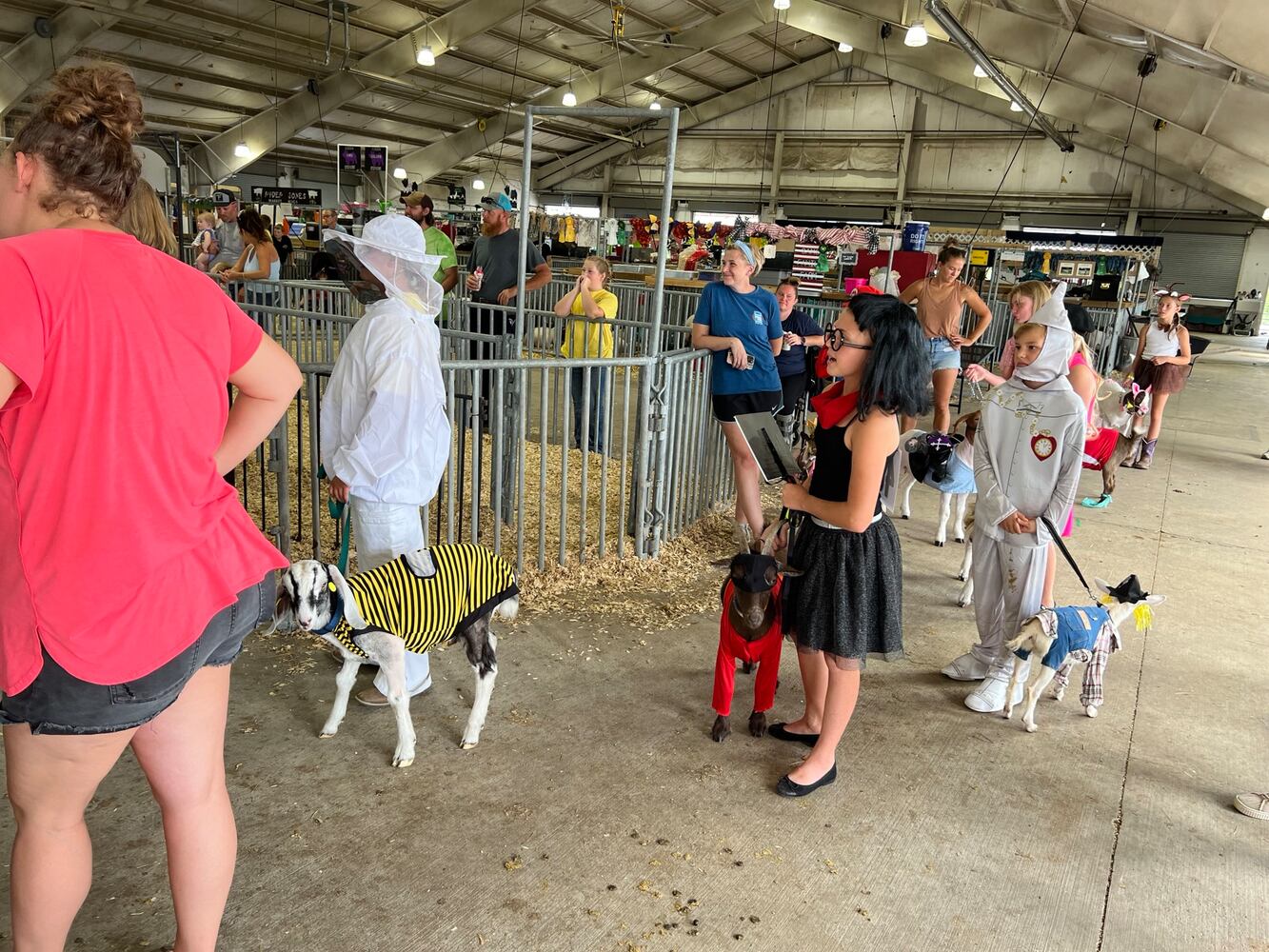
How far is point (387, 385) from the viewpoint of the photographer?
9.64ft

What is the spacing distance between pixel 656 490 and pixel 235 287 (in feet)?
19.5

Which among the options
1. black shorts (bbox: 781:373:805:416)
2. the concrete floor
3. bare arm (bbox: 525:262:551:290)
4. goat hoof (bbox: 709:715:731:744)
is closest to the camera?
the concrete floor

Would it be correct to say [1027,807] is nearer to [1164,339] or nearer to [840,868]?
[840,868]

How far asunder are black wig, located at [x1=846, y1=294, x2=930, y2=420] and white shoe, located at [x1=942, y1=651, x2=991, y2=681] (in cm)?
171

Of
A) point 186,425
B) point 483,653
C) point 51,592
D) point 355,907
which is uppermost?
point 186,425

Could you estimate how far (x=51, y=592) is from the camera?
1.38 metres

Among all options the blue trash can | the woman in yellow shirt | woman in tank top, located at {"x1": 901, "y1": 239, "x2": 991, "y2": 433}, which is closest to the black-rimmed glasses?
the woman in yellow shirt

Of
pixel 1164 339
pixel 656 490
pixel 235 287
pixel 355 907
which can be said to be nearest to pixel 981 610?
pixel 656 490

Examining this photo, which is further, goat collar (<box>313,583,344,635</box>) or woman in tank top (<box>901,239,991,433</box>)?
woman in tank top (<box>901,239,991,433</box>)

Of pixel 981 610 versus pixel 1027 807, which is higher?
pixel 981 610

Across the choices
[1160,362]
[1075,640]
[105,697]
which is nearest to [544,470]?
[1075,640]

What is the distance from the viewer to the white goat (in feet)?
11.2

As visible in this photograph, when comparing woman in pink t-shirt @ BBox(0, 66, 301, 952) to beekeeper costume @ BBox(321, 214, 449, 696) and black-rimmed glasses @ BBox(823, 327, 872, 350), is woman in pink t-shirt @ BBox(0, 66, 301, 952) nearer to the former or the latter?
beekeeper costume @ BBox(321, 214, 449, 696)

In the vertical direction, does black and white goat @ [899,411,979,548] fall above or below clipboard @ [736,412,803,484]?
below
